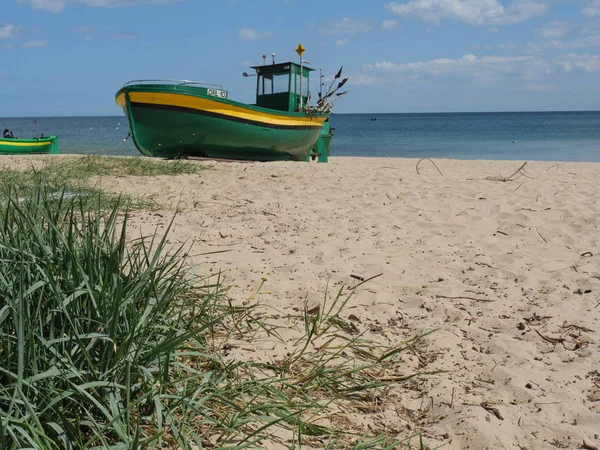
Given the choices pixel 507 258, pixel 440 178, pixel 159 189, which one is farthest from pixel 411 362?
pixel 440 178

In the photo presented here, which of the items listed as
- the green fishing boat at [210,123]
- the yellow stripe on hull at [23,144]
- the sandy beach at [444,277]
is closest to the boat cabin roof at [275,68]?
the green fishing boat at [210,123]

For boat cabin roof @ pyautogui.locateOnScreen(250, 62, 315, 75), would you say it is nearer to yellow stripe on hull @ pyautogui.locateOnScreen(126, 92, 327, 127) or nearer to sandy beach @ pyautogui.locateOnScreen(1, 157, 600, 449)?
yellow stripe on hull @ pyautogui.locateOnScreen(126, 92, 327, 127)

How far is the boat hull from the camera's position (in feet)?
31.7

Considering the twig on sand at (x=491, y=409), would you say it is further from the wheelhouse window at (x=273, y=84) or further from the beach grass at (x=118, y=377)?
the wheelhouse window at (x=273, y=84)

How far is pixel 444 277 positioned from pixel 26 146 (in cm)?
1513

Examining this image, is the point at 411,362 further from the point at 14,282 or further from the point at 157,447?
the point at 14,282

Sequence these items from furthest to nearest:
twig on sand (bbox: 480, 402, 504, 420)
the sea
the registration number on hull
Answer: the sea, the registration number on hull, twig on sand (bbox: 480, 402, 504, 420)

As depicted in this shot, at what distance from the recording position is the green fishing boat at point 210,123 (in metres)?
9.68

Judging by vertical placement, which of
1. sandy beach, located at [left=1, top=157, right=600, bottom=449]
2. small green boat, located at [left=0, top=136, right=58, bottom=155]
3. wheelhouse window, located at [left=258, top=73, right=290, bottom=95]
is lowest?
sandy beach, located at [left=1, top=157, right=600, bottom=449]

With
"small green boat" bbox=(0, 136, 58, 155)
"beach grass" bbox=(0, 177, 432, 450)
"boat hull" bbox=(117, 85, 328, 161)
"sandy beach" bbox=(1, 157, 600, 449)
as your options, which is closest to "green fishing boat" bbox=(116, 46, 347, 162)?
"boat hull" bbox=(117, 85, 328, 161)

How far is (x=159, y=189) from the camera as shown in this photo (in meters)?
5.84

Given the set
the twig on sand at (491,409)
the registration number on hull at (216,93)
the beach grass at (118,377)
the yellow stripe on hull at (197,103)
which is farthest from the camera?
the registration number on hull at (216,93)

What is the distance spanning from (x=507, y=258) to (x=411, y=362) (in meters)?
1.79

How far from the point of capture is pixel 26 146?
15.5 meters
